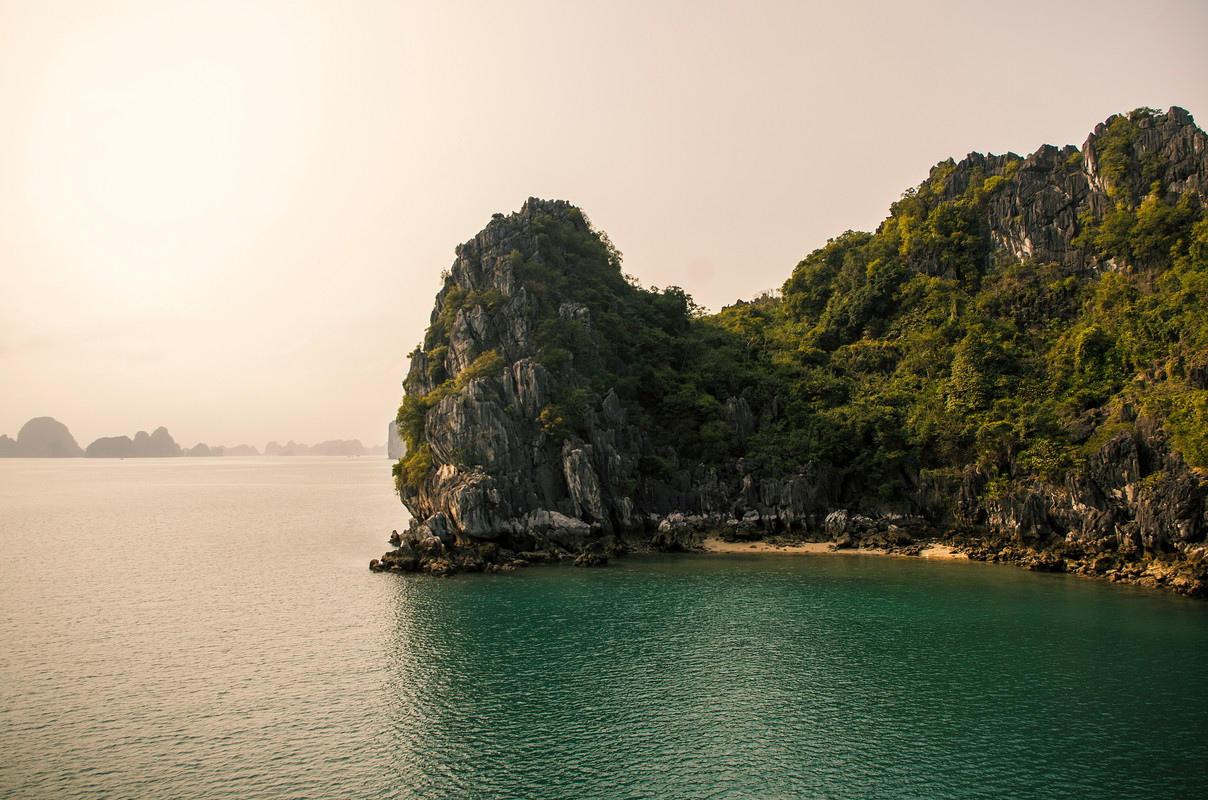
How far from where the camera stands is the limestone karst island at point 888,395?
45.6 m

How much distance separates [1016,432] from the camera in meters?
50.2

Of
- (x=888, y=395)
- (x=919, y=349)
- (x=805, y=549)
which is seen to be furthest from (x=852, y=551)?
(x=919, y=349)

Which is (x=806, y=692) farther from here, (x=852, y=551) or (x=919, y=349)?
(x=919, y=349)

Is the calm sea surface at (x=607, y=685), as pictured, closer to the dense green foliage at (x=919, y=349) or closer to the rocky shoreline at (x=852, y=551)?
the rocky shoreline at (x=852, y=551)

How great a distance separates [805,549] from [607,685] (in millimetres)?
31168

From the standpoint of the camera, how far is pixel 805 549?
2063 inches

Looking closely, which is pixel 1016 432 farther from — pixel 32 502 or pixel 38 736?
pixel 32 502

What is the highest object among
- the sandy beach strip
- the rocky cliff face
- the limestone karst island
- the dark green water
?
the rocky cliff face

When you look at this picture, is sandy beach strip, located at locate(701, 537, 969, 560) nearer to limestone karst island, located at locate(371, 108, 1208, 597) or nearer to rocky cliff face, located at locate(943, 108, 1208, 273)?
limestone karst island, located at locate(371, 108, 1208, 597)

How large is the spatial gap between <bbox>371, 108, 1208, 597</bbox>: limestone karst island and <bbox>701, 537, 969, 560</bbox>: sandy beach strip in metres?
1.22

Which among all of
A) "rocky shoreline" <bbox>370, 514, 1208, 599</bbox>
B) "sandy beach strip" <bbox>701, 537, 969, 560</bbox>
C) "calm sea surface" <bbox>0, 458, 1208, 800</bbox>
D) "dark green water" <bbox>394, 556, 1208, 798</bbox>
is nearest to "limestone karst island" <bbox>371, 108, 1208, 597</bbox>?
"rocky shoreline" <bbox>370, 514, 1208, 599</bbox>

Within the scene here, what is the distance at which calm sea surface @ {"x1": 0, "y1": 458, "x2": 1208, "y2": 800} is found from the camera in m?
19.4

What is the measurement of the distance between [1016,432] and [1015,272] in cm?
2457

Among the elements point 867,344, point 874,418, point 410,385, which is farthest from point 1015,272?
point 410,385
